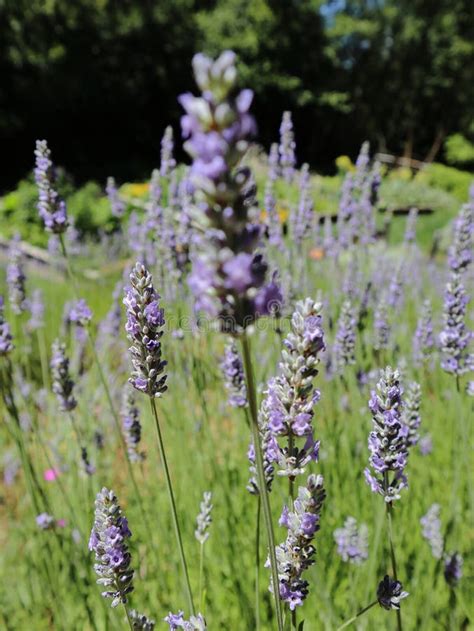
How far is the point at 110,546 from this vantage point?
118 centimetres

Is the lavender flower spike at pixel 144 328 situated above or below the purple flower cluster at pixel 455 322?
above

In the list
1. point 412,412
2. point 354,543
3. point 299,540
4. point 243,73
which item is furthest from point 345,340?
point 243,73

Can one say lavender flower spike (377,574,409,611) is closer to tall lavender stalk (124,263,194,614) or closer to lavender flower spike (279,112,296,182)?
tall lavender stalk (124,263,194,614)

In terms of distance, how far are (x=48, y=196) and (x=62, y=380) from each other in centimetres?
68

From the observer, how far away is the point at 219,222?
0.74 meters

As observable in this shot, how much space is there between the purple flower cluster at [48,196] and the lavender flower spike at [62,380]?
0.45m

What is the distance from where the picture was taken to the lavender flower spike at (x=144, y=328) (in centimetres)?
108

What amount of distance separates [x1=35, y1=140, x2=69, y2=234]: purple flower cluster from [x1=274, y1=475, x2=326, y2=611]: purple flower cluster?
1310mm

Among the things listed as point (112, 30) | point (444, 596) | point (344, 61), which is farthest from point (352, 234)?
point (344, 61)

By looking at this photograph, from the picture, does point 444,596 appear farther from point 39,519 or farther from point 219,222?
point 219,222

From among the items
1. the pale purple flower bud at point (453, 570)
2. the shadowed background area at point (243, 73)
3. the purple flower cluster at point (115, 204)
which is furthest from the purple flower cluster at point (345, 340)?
the shadowed background area at point (243, 73)

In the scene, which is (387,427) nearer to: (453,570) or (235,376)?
(235,376)

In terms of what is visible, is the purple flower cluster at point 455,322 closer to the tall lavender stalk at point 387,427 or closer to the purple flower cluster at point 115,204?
the tall lavender stalk at point 387,427

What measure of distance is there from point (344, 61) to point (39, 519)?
2847 cm
